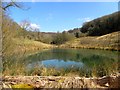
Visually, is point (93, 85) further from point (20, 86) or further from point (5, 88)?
point (5, 88)

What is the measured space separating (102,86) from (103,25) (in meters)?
54.3

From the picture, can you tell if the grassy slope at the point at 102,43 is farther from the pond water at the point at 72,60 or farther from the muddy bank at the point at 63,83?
the muddy bank at the point at 63,83

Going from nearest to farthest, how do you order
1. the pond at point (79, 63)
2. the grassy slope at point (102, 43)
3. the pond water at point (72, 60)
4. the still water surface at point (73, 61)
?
the pond at point (79, 63)
the still water surface at point (73, 61)
the pond water at point (72, 60)
the grassy slope at point (102, 43)

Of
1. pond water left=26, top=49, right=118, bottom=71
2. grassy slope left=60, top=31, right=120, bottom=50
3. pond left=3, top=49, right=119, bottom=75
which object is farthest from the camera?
grassy slope left=60, top=31, right=120, bottom=50

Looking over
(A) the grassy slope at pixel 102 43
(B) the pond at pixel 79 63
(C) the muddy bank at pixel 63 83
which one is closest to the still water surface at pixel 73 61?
(B) the pond at pixel 79 63

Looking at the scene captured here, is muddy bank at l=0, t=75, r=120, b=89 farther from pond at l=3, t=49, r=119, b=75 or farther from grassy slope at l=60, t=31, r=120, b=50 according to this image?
grassy slope at l=60, t=31, r=120, b=50

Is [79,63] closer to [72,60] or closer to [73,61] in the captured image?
[73,61]

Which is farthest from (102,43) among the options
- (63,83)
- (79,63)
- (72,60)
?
(63,83)

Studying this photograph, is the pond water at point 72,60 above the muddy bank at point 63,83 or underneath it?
underneath

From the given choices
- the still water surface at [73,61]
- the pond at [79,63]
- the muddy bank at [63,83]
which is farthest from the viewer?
the still water surface at [73,61]

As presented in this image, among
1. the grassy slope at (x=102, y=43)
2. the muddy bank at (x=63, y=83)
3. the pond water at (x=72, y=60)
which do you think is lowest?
the pond water at (x=72, y=60)

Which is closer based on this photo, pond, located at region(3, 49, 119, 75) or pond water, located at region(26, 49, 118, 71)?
pond, located at region(3, 49, 119, 75)

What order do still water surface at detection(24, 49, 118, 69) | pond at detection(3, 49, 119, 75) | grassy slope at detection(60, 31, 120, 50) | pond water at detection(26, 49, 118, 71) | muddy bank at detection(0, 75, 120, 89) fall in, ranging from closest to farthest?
muddy bank at detection(0, 75, 120, 89)
pond at detection(3, 49, 119, 75)
still water surface at detection(24, 49, 118, 69)
pond water at detection(26, 49, 118, 71)
grassy slope at detection(60, 31, 120, 50)

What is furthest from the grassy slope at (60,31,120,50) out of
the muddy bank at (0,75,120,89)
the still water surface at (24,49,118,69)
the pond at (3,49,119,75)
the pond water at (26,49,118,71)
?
the muddy bank at (0,75,120,89)
